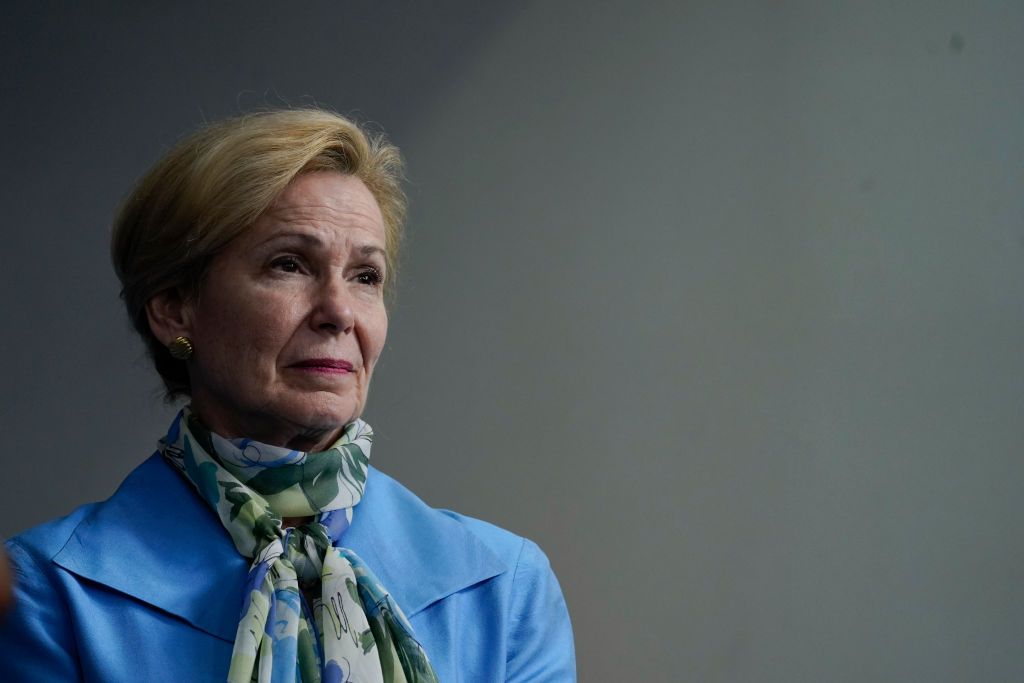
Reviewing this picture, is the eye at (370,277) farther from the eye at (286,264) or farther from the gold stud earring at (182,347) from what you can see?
the gold stud earring at (182,347)

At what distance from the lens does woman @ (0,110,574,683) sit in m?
1.45

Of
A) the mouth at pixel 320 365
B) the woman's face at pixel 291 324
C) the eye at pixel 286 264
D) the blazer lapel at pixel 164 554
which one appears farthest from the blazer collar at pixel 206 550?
the eye at pixel 286 264

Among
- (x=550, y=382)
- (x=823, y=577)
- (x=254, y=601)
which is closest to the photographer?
(x=254, y=601)

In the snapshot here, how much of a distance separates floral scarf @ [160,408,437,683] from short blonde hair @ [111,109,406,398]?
8.0 inches

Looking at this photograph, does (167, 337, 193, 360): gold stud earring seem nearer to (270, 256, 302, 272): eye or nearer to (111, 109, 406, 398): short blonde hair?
(111, 109, 406, 398): short blonde hair

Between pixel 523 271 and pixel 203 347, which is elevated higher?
pixel 523 271

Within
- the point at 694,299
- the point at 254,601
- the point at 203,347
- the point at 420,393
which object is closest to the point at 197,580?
the point at 254,601

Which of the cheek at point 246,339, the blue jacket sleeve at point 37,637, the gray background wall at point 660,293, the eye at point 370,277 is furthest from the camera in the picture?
the gray background wall at point 660,293

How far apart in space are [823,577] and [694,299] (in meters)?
0.54

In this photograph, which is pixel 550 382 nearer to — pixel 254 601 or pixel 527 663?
pixel 527 663

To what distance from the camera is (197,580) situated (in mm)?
1513

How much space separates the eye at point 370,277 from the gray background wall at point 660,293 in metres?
0.46

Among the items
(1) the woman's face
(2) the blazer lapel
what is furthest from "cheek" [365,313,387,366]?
(2) the blazer lapel

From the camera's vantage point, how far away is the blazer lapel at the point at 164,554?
1473 millimetres
